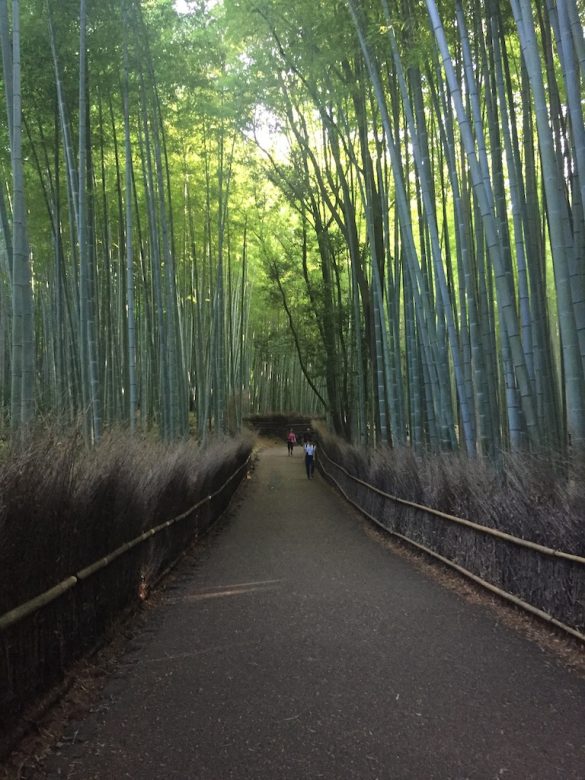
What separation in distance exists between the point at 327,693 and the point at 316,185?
477 inches

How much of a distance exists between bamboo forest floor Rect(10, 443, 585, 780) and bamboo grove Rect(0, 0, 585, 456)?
154cm

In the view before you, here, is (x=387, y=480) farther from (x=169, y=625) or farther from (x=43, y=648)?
(x=43, y=648)

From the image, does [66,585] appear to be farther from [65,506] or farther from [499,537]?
[499,537]

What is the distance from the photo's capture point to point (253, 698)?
2.70 meters

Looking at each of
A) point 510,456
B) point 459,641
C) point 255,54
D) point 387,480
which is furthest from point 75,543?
point 255,54

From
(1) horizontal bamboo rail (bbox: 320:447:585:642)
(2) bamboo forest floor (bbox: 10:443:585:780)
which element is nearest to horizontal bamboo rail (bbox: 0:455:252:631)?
(2) bamboo forest floor (bbox: 10:443:585:780)

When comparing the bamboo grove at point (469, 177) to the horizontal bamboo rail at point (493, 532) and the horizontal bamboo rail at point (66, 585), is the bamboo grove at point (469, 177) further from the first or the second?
the horizontal bamboo rail at point (66, 585)

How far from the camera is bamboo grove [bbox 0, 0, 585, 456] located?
15.1ft

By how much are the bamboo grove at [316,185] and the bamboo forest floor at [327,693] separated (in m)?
1.54

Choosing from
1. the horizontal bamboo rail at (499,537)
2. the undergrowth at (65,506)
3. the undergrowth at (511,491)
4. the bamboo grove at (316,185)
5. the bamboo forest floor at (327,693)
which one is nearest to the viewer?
the bamboo forest floor at (327,693)

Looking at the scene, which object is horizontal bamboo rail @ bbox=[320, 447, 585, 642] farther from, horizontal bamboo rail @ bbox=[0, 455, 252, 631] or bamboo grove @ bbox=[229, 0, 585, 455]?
horizontal bamboo rail @ bbox=[0, 455, 252, 631]

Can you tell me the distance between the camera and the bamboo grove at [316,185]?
461 centimetres

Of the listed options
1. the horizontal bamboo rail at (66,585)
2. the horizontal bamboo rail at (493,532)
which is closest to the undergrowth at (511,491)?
the horizontal bamboo rail at (493,532)

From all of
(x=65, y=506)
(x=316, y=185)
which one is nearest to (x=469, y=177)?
(x=65, y=506)
